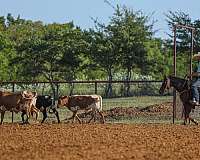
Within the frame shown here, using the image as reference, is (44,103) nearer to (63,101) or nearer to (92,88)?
(63,101)

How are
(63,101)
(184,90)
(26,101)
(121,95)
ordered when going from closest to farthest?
(184,90) → (26,101) → (63,101) → (121,95)

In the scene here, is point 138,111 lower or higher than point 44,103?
lower

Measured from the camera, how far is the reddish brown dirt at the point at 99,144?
1265cm

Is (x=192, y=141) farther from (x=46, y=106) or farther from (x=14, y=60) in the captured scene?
(x=14, y=60)

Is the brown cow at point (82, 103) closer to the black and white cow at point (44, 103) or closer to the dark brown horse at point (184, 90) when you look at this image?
the black and white cow at point (44, 103)

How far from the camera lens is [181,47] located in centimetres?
5128

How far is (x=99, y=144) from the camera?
14.7 metres

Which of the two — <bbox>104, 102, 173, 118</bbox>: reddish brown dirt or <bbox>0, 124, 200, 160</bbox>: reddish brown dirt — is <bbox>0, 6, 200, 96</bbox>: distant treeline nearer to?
<bbox>104, 102, 173, 118</bbox>: reddish brown dirt

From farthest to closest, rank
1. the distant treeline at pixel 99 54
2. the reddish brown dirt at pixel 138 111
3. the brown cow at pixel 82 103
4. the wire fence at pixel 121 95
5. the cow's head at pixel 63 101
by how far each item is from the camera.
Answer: the distant treeline at pixel 99 54 < the wire fence at pixel 121 95 < the reddish brown dirt at pixel 138 111 < the cow's head at pixel 63 101 < the brown cow at pixel 82 103

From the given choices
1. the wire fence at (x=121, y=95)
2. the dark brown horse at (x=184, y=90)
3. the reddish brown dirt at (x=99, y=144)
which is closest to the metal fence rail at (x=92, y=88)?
the wire fence at (x=121, y=95)


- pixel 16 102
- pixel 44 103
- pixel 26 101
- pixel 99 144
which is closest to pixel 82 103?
pixel 44 103

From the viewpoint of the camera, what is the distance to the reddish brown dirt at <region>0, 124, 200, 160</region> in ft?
41.5

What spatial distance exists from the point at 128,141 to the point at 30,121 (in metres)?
10.2

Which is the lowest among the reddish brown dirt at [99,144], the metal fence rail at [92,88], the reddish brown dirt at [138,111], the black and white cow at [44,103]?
the reddish brown dirt at [99,144]
